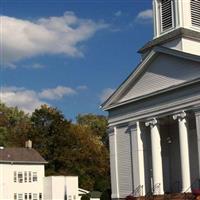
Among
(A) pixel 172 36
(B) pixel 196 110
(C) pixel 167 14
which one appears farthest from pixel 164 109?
(C) pixel 167 14

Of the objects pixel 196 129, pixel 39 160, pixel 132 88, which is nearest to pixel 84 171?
pixel 39 160

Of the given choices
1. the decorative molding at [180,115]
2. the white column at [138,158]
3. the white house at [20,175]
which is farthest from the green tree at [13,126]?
the decorative molding at [180,115]

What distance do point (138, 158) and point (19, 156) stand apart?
24.5 metres

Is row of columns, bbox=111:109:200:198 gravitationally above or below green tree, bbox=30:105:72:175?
below

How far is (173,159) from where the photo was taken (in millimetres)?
47281

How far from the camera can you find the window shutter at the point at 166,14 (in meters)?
48.1

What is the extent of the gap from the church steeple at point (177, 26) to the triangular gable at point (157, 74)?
2.03 m

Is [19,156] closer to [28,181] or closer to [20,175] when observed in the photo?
[20,175]

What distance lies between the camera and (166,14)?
160ft

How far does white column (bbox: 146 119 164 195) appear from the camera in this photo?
44.2m

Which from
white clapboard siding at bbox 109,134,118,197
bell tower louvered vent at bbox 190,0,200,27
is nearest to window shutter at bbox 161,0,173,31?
bell tower louvered vent at bbox 190,0,200,27

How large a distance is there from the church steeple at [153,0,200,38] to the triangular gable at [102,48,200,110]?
11.8ft

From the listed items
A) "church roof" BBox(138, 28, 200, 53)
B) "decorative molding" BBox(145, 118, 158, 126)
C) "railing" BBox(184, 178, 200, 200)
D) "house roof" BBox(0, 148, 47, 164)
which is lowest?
"railing" BBox(184, 178, 200, 200)

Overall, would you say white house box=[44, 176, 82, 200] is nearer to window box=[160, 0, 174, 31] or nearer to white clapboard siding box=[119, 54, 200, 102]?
white clapboard siding box=[119, 54, 200, 102]
